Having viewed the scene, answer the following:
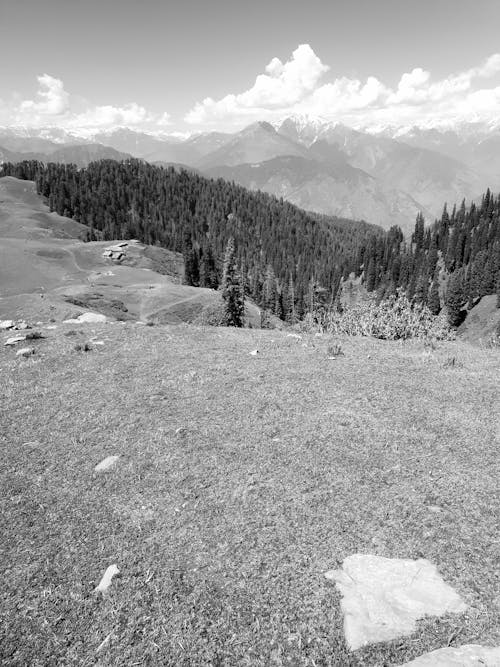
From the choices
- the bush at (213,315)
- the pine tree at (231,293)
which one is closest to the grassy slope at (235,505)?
the pine tree at (231,293)

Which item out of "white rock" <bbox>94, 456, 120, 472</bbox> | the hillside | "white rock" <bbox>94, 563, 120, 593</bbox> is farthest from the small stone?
the hillside

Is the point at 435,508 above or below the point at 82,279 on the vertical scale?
above

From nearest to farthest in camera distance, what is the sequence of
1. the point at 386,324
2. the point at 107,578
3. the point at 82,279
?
the point at 107,578 → the point at 386,324 → the point at 82,279

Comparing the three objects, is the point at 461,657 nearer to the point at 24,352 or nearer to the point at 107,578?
the point at 107,578

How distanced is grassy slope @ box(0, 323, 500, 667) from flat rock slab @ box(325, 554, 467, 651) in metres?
0.19

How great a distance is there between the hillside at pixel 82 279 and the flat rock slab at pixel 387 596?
148ft

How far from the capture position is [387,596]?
6.83 m

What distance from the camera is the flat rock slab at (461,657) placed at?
5.36 metres

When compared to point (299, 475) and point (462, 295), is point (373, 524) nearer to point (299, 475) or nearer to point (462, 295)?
point (299, 475)

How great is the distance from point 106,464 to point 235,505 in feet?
14.3

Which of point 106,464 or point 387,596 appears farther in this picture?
point 106,464

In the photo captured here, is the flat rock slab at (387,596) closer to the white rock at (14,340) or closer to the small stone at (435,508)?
the small stone at (435,508)

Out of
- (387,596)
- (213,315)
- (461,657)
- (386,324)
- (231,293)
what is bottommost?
(213,315)

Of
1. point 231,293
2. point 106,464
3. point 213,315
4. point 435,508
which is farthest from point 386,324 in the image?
point 213,315
